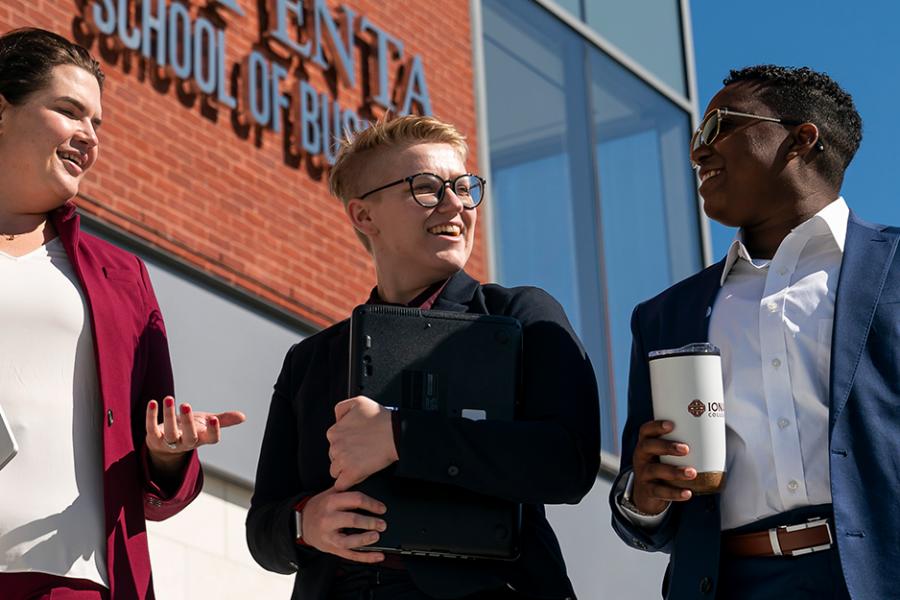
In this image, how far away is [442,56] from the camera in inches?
454

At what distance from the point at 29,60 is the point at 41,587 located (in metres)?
1.40

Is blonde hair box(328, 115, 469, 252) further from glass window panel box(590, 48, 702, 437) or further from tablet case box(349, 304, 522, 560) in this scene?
glass window panel box(590, 48, 702, 437)

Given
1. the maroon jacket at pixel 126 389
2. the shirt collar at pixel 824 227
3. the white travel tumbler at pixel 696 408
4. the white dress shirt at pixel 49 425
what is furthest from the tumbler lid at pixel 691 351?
the white dress shirt at pixel 49 425

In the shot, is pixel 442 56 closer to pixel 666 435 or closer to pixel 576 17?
pixel 576 17

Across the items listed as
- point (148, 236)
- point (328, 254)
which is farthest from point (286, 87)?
point (148, 236)

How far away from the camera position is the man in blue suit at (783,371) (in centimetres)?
364

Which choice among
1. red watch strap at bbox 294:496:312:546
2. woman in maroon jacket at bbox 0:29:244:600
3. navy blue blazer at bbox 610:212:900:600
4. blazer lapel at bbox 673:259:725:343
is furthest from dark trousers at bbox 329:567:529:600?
blazer lapel at bbox 673:259:725:343

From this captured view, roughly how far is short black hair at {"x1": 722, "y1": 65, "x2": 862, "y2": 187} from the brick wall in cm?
484

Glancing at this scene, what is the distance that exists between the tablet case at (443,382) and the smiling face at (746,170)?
2.24ft

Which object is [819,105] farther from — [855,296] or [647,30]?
[647,30]

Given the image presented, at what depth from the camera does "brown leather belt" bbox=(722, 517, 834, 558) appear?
3.64 metres

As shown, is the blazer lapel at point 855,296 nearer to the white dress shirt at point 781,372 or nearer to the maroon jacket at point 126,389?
the white dress shirt at point 781,372

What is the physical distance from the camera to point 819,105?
4.30m

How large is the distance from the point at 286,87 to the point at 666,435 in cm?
682
